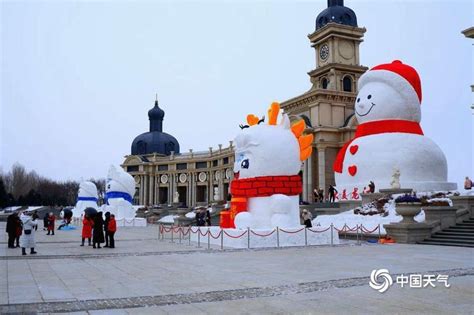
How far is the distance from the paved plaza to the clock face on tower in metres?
37.9

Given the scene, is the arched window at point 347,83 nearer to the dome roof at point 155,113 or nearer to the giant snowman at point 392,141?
the giant snowman at point 392,141

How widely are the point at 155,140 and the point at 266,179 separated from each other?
62817mm

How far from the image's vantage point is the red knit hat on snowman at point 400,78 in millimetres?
26641

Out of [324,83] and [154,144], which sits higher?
[324,83]

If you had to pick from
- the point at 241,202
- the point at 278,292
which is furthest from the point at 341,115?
the point at 278,292

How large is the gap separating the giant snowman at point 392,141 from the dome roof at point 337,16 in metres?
22.7

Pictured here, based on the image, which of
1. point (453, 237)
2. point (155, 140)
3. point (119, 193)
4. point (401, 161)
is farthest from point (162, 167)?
point (453, 237)

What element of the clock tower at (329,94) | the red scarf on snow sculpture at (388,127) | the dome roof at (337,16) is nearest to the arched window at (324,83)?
the clock tower at (329,94)

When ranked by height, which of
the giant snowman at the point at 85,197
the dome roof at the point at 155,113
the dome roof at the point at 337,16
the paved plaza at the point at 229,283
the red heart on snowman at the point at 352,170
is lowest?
the paved plaza at the point at 229,283

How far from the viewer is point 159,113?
7925cm

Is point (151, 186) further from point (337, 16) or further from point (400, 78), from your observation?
point (400, 78)

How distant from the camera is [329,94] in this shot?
43.7 metres

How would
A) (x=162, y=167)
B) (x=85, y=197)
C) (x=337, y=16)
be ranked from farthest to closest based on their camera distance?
(x=162, y=167), (x=337, y=16), (x=85, y=197)

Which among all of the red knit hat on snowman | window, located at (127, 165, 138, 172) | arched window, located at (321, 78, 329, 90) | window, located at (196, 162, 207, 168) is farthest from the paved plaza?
window, located at (127, 165, 138, 172)
